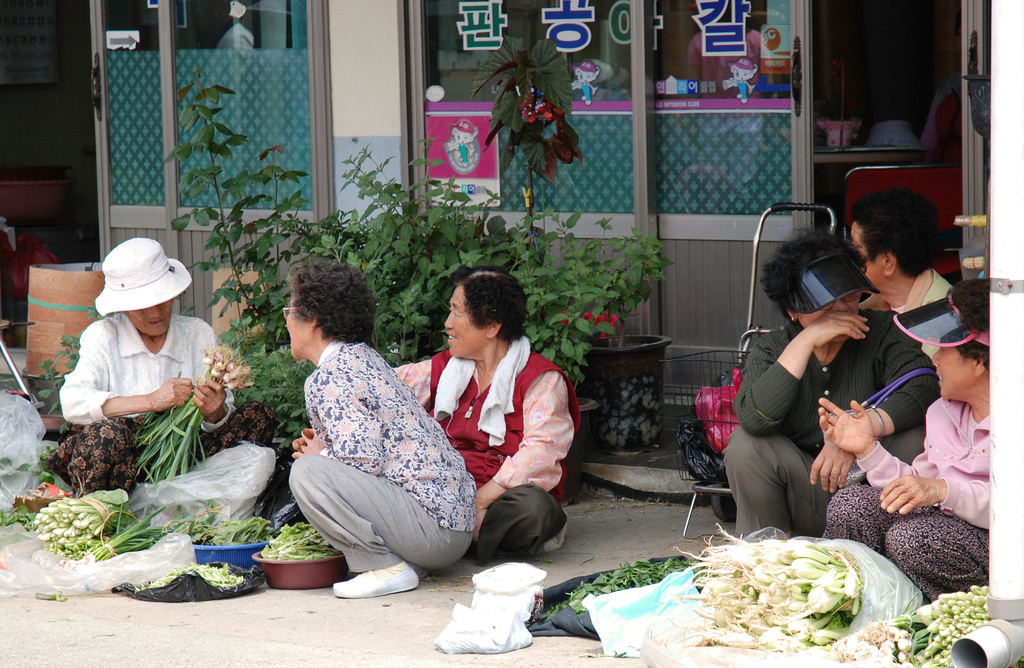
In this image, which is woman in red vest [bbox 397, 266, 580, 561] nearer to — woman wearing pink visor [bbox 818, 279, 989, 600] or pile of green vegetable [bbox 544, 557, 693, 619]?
pile of green vegetable [bbox 544, 557, 693, 619]

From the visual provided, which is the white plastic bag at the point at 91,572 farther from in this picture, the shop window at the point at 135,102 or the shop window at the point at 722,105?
the shop window at the point at 135,102

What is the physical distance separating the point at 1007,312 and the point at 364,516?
2.28 m

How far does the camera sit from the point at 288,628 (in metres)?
3.98

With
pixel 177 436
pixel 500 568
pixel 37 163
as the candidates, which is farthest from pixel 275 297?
pixel 37 163

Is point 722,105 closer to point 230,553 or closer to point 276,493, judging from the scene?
point 276,493

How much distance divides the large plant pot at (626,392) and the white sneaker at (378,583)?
163 centimetres

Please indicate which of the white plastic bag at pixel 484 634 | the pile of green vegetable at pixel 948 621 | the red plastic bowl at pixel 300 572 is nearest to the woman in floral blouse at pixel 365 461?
the red plastic bowl at pixel 300 572

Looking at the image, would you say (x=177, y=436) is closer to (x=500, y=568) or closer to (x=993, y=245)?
(x=500, y=568)

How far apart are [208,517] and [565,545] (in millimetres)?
1410

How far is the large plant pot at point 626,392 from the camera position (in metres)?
5.62

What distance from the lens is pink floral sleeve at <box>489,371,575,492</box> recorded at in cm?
462

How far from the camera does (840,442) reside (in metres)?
3.73

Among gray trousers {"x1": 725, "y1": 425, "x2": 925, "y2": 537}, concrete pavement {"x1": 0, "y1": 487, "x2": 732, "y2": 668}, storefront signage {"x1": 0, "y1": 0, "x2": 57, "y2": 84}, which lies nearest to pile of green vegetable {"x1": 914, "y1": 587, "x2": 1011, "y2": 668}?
concrete pavement {"x1": 0, "y1": 487, "x2": 732, "y2": 668}

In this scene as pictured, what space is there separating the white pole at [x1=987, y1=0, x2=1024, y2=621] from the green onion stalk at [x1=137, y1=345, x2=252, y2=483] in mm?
3047
